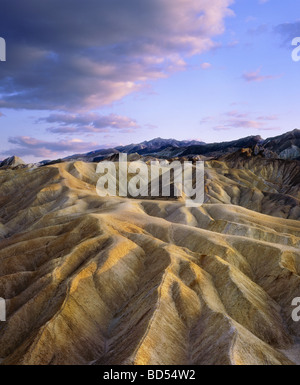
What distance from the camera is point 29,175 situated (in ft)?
380

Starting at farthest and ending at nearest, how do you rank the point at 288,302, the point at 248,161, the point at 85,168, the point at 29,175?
the point at 248,161, the point at 85,168, the point at 29,175, the point at 288,302

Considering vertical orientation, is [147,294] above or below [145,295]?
above

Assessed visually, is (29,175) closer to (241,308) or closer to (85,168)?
(85,168)

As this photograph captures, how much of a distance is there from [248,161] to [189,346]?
5789 inches

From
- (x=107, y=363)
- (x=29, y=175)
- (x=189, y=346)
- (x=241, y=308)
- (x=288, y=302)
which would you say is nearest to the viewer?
(x=107, y=363)

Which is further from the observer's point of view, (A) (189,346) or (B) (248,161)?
(B) (248,161)

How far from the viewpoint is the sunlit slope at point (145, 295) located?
32625mm

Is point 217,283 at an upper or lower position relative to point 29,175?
lower

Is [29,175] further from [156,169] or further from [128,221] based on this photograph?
[128,221]

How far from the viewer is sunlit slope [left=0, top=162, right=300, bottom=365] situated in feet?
107

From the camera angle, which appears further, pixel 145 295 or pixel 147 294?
pixel 145 295

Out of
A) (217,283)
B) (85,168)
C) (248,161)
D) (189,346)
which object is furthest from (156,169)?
(189,346)

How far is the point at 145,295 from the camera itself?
129 feet
